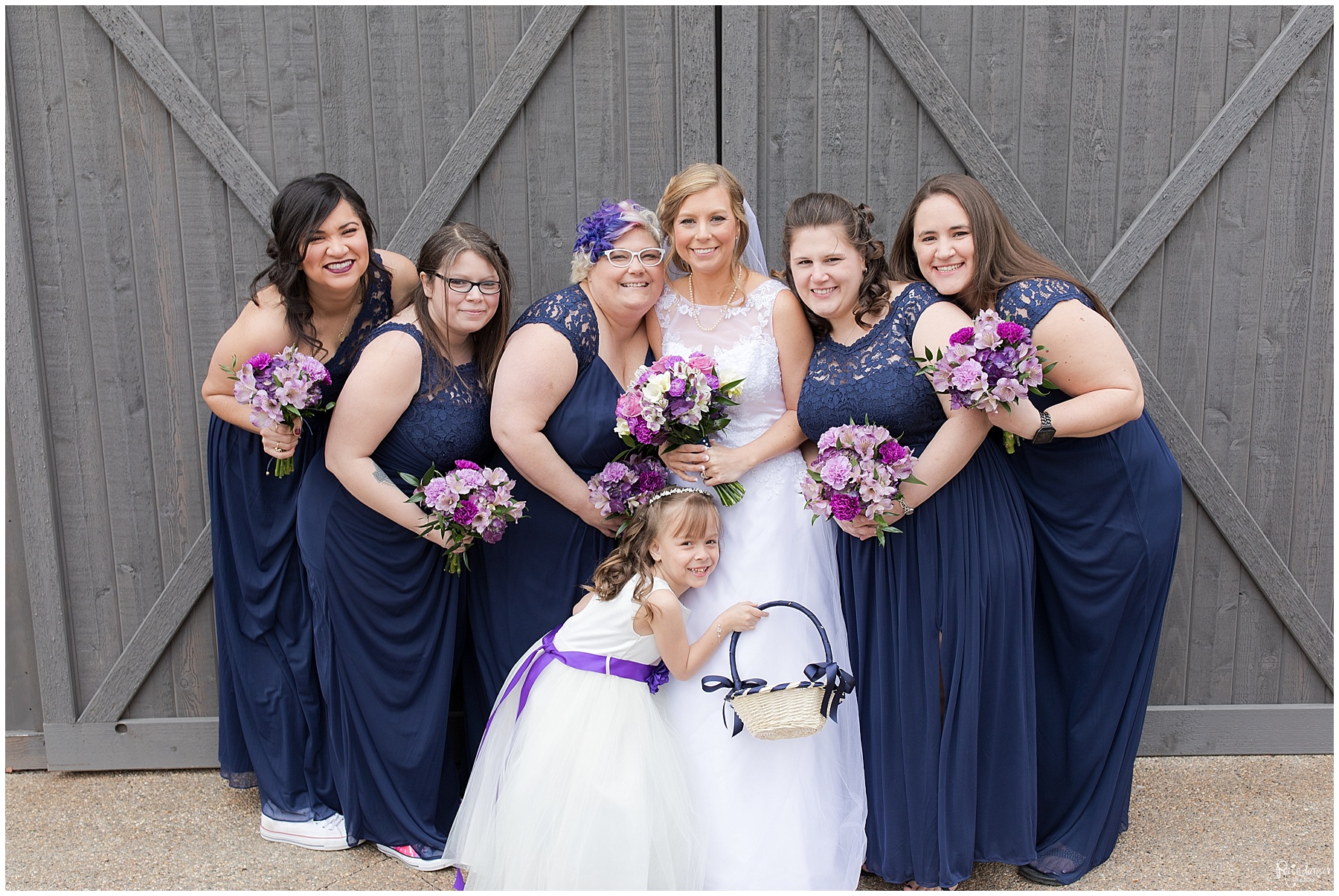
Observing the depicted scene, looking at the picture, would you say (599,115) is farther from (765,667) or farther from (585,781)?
(585,781)

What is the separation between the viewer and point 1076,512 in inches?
124

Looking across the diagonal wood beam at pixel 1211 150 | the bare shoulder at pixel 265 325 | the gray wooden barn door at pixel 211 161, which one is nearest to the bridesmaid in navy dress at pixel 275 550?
the bare shoulder at pixel 265 325

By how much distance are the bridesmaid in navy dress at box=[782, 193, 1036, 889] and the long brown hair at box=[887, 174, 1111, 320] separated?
0.15 metres

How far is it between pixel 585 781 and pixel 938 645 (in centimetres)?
127

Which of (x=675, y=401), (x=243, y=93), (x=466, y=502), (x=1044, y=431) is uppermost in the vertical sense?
(x=243, y=93)

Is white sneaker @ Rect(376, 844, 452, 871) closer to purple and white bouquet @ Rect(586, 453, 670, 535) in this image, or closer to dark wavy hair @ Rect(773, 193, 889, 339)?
purple and white bouquet @ Rect(586, 453, 670, 535)

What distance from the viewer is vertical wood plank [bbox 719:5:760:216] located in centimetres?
363

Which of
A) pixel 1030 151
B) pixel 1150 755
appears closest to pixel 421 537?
pixel 1030 151

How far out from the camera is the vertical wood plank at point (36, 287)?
12.0ft

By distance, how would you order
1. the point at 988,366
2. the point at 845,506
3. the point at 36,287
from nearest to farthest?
the point at 988,366 < the point at 845,506 < the point at 36,287

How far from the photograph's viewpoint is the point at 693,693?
305 centimetres

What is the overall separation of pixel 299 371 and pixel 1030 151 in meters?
3.01

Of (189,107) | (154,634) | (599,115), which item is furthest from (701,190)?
(154,634)

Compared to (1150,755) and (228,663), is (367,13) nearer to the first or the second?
(228,663)
